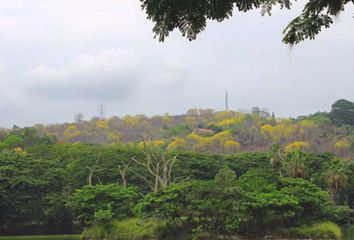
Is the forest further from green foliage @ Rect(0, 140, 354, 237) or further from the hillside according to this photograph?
the hillside

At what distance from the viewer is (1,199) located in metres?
42.6

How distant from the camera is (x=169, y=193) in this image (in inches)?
1245

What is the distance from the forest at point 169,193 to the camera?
31.7 metres

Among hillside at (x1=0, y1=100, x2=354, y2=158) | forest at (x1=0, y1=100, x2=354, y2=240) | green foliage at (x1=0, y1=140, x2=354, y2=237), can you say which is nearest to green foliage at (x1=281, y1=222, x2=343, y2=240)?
forest at (x1=0, y1=100, x2=354, y2=240)

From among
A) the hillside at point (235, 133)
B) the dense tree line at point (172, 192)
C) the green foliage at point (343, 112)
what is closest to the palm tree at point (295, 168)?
the dense tree line at point (172, 192)

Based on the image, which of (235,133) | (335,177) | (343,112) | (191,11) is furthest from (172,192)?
(235,133)

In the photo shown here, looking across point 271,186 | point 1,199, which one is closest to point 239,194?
point 271,186

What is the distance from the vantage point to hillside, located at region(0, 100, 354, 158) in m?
88.1

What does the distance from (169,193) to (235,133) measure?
7413 cm

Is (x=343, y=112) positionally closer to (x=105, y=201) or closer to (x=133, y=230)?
(x=105, y=201)

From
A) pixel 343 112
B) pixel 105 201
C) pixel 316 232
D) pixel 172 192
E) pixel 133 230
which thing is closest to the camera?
pixel 172 192

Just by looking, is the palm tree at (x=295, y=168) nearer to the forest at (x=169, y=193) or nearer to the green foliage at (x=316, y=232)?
the forest at (x=169, y=193)

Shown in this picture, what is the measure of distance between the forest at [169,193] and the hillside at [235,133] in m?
21.1

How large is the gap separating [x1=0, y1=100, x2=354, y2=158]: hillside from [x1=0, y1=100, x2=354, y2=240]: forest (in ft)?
69.3
